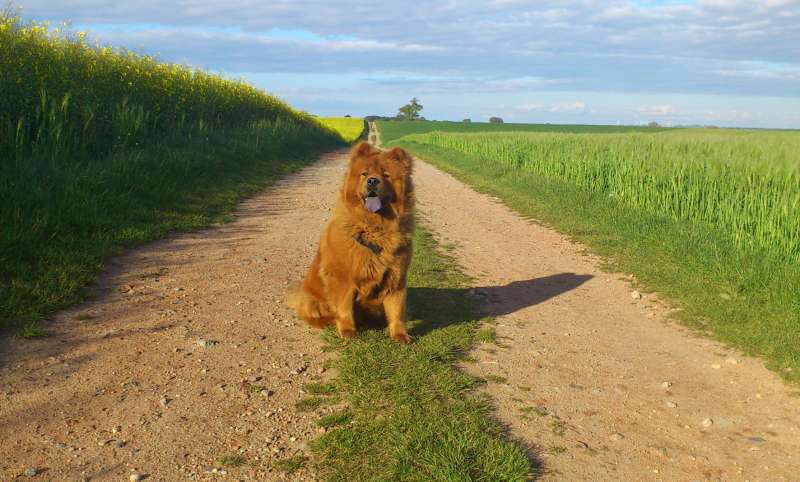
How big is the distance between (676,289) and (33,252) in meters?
6.68

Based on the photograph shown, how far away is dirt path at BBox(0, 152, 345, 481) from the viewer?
3.38 metres

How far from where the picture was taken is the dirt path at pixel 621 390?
12.1ft

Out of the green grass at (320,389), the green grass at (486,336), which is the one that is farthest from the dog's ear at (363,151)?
the green grass at (320,389)

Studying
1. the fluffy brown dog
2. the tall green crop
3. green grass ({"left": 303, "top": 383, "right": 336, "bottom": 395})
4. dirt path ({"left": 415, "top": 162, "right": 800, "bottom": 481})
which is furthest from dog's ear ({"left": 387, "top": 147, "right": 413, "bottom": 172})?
the tall green crop

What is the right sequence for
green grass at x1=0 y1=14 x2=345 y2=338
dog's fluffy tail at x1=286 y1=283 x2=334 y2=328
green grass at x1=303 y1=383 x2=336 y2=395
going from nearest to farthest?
green grass at x1=303 y1=383 x2=336 y2=395
dog's fluffy tail at x1=286 y1=283 x2=334 y2=328
green grass at x1=0 y1=14 x2=345 y2=338

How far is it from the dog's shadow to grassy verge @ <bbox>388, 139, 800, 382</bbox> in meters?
1.21

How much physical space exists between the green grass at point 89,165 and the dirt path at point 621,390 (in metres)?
3.56

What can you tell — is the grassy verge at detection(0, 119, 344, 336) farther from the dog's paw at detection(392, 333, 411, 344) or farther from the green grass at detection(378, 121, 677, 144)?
the green grass at detection(378, 121, 677, 144)

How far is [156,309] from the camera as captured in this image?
576 centimetres

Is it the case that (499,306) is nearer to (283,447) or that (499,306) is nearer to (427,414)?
(427,414)

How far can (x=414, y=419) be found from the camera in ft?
12.7

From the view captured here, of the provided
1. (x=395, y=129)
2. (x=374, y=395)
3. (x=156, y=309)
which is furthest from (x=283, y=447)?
(x=395, y=129)

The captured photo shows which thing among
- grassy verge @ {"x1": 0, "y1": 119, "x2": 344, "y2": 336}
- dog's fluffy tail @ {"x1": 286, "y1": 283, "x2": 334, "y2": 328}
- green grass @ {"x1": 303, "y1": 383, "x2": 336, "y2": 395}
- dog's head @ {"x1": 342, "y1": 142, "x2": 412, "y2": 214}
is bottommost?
green grass @ {"x1": 303, "y1": 383, "x2": 336, "y2": 395}

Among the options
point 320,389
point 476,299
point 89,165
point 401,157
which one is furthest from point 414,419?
point 89,165
